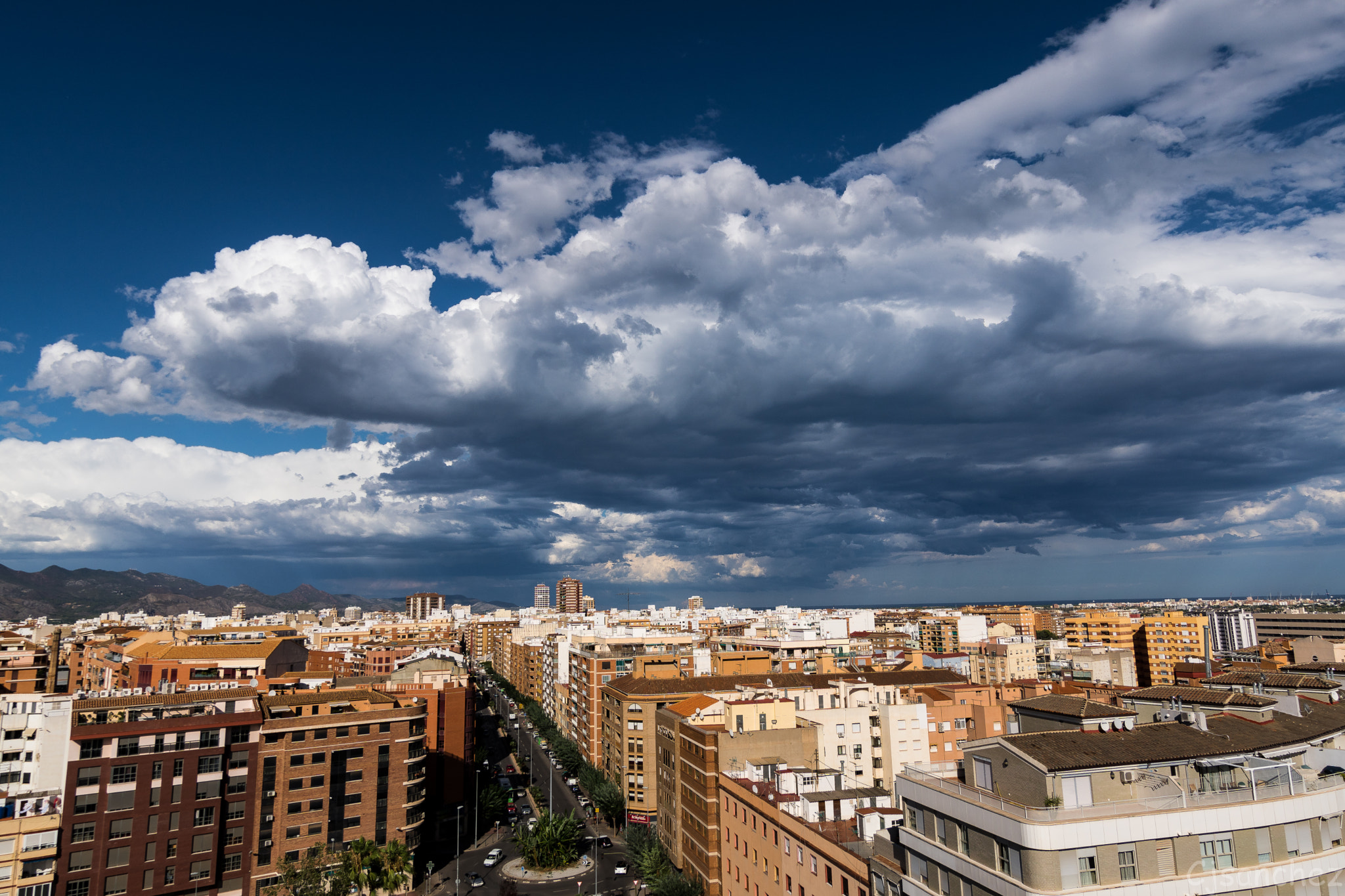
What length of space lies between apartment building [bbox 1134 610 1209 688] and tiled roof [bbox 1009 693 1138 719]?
164939mm

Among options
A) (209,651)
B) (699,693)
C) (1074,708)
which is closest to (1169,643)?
(699,693)

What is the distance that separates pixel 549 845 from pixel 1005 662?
4487 inches

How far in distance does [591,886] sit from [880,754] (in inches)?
1312

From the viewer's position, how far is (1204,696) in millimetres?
50312

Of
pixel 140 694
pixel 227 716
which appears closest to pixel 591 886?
pixel 227 716

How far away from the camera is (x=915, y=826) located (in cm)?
3666

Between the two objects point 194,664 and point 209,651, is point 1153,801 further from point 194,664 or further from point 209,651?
point 209,651

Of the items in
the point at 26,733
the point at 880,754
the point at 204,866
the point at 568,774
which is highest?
the point at 26,733

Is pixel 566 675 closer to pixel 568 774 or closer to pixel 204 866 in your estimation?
pixel 568 774

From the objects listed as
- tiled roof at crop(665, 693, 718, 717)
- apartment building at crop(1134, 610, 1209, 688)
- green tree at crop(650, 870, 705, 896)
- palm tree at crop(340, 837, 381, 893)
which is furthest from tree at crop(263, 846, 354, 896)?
apartment building at crop(1134, 610, 1209, 688)

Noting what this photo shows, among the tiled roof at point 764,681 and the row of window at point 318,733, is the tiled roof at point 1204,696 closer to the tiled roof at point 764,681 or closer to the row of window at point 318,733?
the tiled roof at point 764,681

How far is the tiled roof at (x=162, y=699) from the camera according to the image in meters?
68.8

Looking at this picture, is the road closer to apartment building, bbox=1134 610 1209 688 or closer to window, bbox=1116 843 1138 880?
window, bbox=1116 843 1138 880

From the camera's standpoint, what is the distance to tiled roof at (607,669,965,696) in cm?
10594
